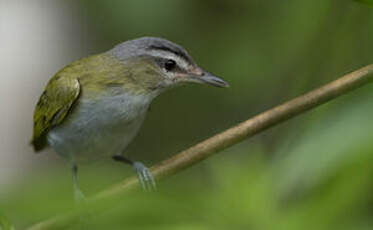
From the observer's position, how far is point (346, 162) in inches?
50.9

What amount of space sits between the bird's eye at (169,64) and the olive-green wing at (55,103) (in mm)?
507

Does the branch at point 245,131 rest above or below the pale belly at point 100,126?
below

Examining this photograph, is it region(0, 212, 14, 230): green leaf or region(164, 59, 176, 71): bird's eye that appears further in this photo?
region(164, 59, 176, 71): bird's eye

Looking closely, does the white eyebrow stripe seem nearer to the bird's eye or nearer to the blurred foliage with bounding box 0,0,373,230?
the bird's eye

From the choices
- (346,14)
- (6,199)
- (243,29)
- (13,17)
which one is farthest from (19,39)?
(6,199)

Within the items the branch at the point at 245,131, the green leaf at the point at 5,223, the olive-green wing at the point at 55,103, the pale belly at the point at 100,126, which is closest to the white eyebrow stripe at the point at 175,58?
the pale belly at the point at 100,126

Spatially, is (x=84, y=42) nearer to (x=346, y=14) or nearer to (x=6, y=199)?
(x=346, y=14)

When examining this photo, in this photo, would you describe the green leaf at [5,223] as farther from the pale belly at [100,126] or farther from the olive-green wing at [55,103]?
the olive-green wing at [55,103]

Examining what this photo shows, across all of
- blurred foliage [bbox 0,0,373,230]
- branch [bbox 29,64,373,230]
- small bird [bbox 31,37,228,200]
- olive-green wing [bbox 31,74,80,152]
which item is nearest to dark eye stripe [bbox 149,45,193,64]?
small bird [bbox 31,37,228,200]

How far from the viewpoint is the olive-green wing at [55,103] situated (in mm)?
3010

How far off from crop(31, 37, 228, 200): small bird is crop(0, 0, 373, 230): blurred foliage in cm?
29

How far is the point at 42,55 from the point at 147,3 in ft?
10.8

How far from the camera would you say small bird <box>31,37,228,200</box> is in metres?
2.91

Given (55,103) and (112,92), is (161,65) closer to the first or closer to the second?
(112,92)
